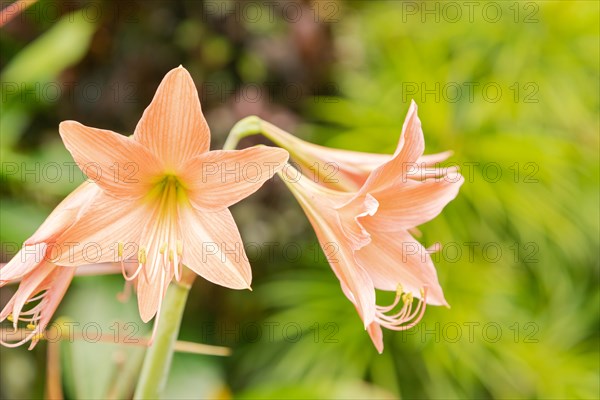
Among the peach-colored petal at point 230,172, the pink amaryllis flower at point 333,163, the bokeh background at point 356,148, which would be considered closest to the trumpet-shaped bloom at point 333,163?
the pink amaryllis flower at point 333,163

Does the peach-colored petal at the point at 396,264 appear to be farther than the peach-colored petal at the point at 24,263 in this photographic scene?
Yes

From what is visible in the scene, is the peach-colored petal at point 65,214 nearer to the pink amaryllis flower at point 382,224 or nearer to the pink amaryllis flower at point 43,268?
the pink amaryllis flower at point 43,268

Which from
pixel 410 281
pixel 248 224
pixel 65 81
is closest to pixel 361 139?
pixel 248 224

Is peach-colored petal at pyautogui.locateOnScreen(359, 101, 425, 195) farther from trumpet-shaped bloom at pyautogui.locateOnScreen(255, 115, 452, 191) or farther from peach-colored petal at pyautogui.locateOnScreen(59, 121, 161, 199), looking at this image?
peach-colored petal at pyautogui.locateOnScreen(59, 121, 161, 199)

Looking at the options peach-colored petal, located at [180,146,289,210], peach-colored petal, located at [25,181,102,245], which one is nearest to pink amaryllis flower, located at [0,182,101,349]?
peach-colored petal, located at [25,181,102,245]

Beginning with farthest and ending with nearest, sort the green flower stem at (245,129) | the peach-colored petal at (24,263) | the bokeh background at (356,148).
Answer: the bokeh background at (356,148) → the green flower stem at (245,129) → the peach-colored petal at (24,263)

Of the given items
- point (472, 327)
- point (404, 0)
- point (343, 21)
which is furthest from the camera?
point (404, 0)

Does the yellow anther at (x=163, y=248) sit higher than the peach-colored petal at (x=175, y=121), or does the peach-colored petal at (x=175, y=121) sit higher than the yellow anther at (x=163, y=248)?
the peach-colored petal at (x=175, y=121)

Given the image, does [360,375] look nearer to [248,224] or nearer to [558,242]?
[248,224]
